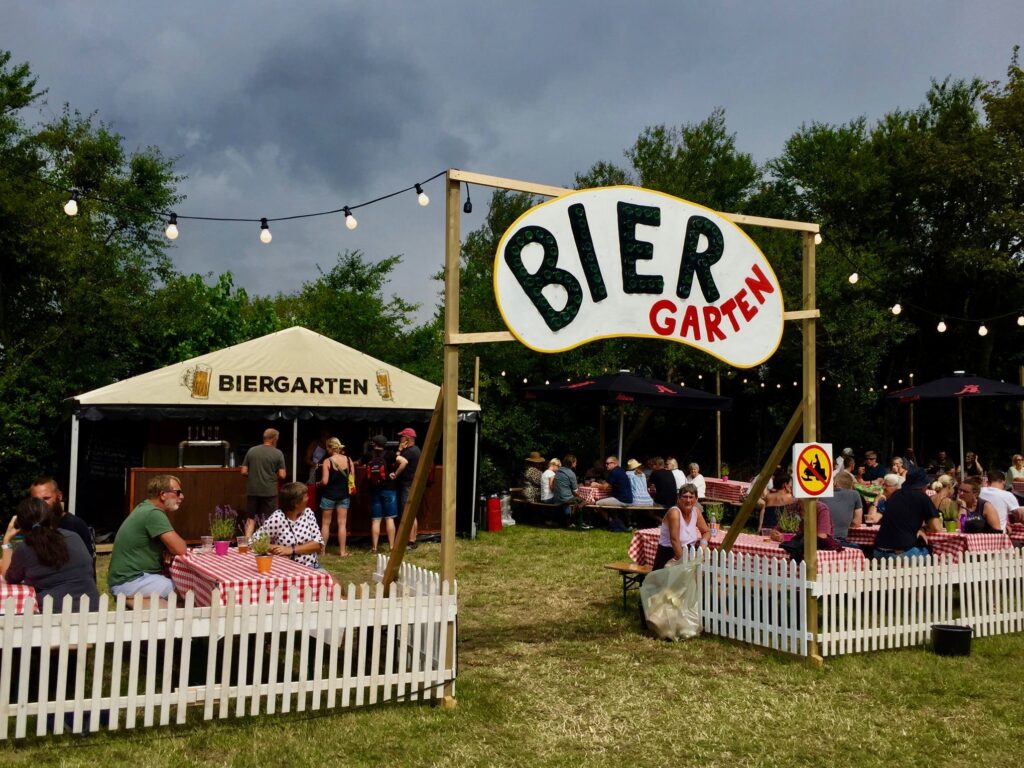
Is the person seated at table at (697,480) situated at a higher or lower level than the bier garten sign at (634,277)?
lower

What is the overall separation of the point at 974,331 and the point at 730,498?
14.4m

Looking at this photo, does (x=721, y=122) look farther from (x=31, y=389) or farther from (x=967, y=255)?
(x=31, y=389)

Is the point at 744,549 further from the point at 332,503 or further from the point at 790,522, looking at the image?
the point at 332,503

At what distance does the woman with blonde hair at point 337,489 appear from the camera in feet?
38.2

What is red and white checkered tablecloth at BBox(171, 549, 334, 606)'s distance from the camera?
5863 mm

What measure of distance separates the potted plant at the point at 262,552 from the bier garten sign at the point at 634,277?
7.45 ft

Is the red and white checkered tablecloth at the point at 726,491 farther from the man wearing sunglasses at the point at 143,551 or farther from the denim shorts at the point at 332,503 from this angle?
the man wearing sunglasses at the point at 143,551

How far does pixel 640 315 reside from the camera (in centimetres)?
667

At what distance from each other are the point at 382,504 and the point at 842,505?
228 inches

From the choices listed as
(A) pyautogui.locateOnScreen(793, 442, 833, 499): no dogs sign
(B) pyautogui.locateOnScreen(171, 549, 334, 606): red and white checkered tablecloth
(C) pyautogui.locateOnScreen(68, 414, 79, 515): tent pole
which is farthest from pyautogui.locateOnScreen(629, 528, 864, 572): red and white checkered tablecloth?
(C) pyautogui.locateOnScreen(68, 414, 79, 515): tent pole

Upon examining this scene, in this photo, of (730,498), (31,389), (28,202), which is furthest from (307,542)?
(28,202)

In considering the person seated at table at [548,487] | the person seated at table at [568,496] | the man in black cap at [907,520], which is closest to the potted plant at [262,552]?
the man in black cap at [907,520]

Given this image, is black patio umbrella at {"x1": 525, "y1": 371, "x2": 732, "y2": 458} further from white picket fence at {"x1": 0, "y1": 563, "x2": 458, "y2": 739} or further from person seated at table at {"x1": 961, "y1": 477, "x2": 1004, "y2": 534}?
white picket fence at {"x1": 0, "y1": 563, "x2": 458, "y2": 739}

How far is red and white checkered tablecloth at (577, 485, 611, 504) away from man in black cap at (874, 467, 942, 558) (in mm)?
6692
